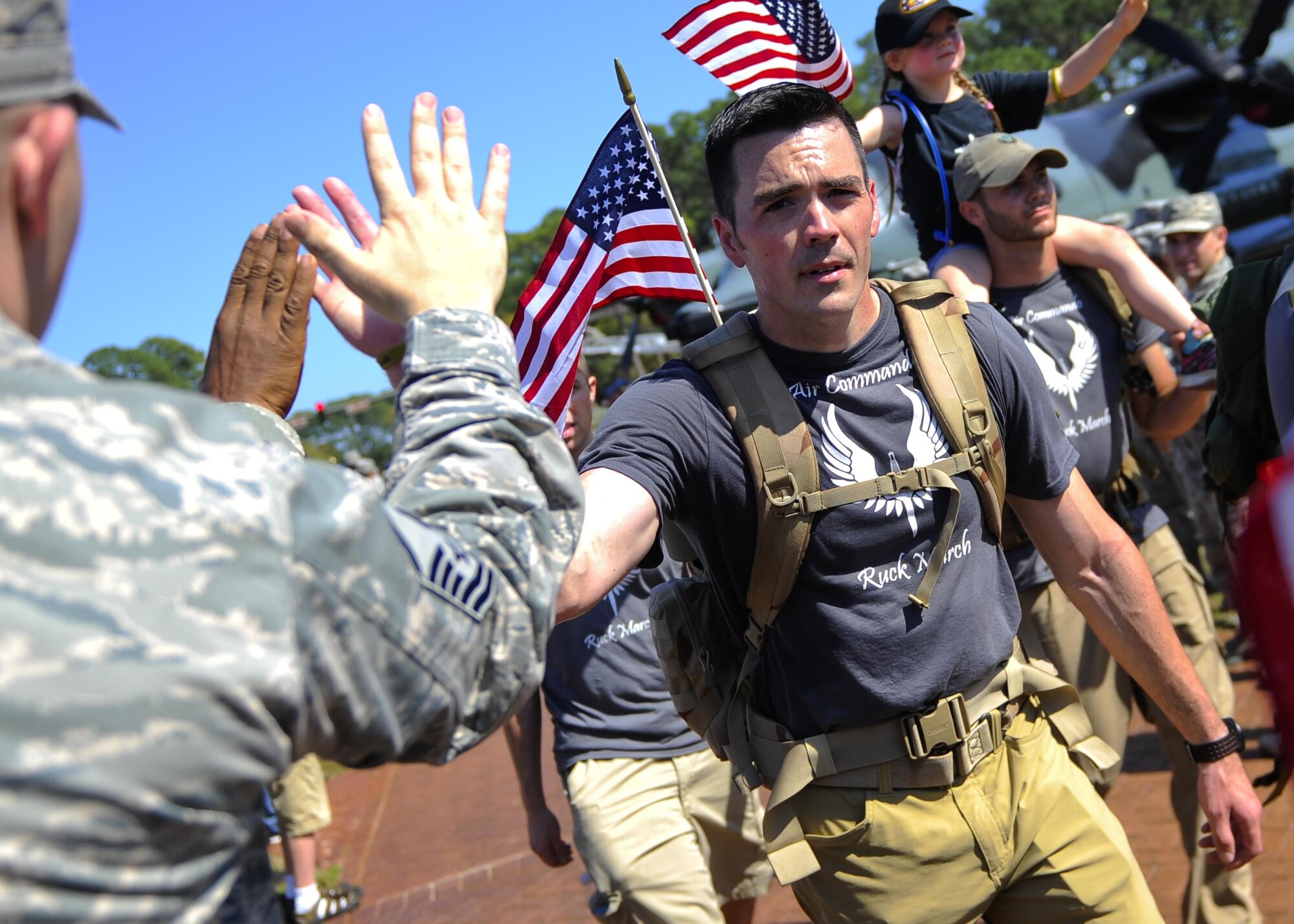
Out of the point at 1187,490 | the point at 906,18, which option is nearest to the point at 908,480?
the point at 906,18

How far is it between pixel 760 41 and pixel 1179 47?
10.5 meters

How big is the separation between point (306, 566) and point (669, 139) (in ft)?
180

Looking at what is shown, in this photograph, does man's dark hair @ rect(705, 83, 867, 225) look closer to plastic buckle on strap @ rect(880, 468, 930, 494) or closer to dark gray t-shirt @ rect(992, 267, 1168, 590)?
plastic buckle on strap @ rect(880, 468, 930, 494)

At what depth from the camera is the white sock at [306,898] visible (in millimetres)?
6977

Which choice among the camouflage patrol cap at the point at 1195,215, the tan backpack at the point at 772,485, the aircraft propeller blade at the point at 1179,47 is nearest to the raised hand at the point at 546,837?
the tan backpack at the point at 772,485

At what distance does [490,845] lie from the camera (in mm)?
8164

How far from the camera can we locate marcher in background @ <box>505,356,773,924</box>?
Result: 4199 millimetres

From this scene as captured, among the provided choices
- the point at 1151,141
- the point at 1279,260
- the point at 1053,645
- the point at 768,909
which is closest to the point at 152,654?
the point at 1279,260

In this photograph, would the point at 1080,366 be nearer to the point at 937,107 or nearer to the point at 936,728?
the point at 937,107

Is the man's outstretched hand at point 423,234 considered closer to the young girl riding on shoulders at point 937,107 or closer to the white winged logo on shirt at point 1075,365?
the white winged logo on shirt at point 1075,365

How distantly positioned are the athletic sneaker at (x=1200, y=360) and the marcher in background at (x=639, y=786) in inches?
81.7

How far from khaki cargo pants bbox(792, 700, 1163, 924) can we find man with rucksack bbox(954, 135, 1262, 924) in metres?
1.54

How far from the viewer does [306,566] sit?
1106mm

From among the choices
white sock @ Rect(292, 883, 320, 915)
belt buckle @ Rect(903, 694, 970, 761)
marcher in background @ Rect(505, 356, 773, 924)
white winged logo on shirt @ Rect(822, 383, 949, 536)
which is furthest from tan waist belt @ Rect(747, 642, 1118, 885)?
white sock @ Rect(292, 883, 320, 915)
